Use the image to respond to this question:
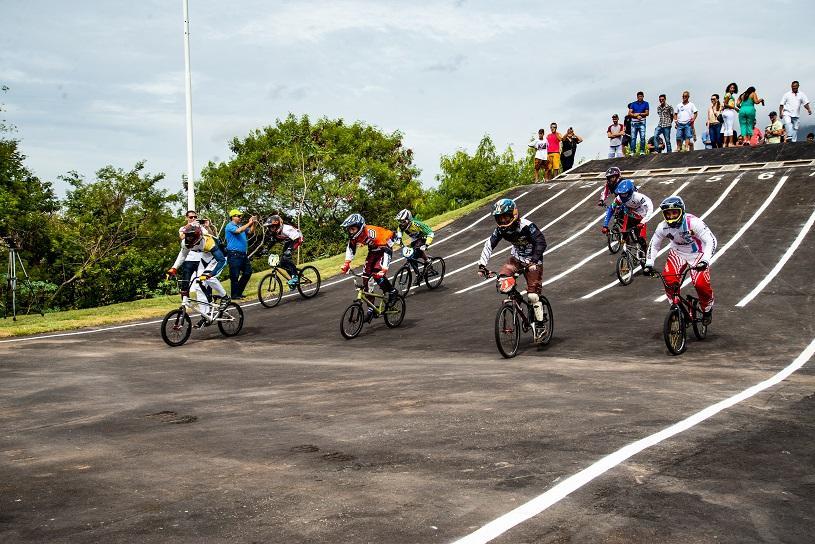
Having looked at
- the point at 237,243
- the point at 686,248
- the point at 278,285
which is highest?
the point at 237,243

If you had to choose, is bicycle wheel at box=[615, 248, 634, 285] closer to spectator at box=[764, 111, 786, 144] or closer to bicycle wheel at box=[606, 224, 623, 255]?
bicycle wheel at box=[606, 224, 623, 255]

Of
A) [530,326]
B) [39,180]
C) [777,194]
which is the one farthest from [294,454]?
[39,180]

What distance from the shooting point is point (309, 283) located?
20516 millimetres

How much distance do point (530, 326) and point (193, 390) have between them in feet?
18.1

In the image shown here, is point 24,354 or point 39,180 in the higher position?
point 39,180

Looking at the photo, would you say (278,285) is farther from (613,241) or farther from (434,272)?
(613,241)

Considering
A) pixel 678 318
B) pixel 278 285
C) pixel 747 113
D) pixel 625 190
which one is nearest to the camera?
pixel 678 318

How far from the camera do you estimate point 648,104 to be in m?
32.3

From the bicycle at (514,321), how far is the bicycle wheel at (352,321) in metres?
3.78

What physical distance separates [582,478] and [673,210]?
7964 millimetres

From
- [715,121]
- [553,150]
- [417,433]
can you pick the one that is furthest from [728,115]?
[417,433]

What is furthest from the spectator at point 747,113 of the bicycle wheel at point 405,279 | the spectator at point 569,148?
the bicycle wheel at point 405,279

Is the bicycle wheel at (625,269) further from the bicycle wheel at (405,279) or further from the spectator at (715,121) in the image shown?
the spectator at (715,121)

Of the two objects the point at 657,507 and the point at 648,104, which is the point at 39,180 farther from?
the point at 657,507
